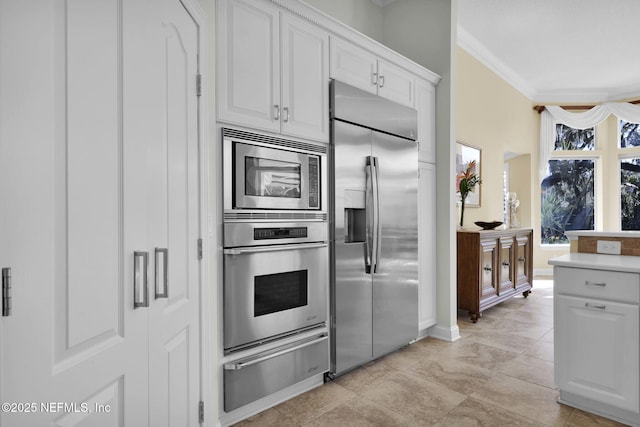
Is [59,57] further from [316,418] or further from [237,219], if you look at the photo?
[316,418]

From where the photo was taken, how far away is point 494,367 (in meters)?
2.76

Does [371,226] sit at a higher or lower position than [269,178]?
lower

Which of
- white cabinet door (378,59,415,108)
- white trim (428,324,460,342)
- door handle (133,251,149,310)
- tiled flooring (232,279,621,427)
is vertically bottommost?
tiled flooring (232,279,621,427)

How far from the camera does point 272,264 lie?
2.11m

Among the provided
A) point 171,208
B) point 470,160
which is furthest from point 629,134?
point 171,208

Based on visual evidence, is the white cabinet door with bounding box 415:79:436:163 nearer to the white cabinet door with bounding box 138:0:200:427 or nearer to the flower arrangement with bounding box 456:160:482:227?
the flower arrangement with bounding box 456:160:482:227

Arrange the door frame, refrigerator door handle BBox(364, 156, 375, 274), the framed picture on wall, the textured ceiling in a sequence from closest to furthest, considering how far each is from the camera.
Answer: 1. the door frame
2. refrigerator door handle BBox(364, 156, 375, 274)
3. the textured ceiling
4. the framed picture on wall

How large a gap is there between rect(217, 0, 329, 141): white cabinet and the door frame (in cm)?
18

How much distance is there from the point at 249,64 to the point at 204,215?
0.89 m

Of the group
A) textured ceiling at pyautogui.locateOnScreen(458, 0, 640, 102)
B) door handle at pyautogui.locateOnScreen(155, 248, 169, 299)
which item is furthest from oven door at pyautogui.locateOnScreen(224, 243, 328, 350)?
textured ceiling at pyautogui.locateOnScreen(458, 0, 640, 102)

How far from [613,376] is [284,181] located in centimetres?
206

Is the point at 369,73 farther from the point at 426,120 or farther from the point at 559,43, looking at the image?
the point at 559,43

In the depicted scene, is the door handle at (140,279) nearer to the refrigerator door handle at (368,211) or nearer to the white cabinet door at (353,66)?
the refrigerator door handle at (368,211)

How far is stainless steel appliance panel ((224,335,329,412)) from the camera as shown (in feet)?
6.35
